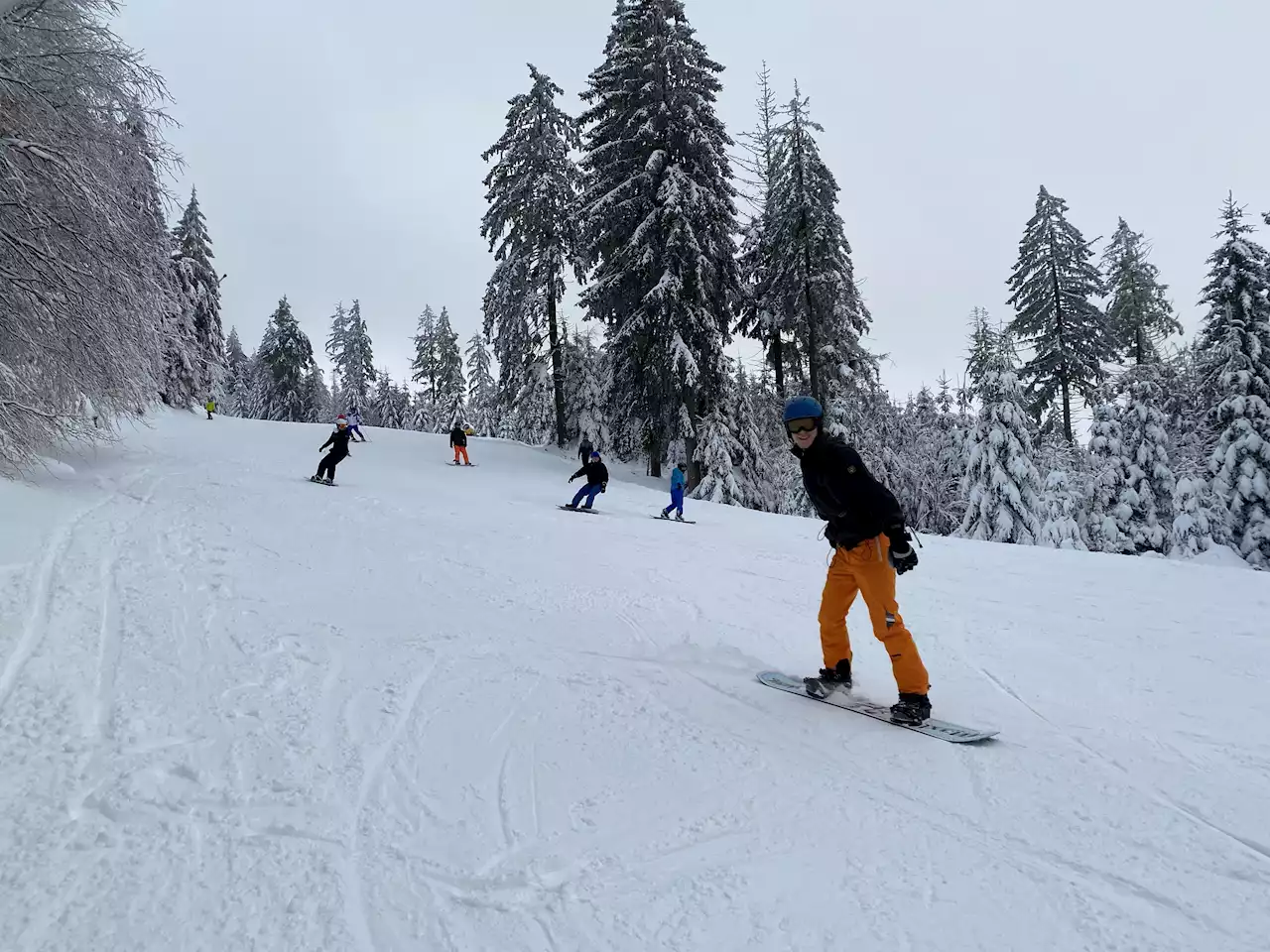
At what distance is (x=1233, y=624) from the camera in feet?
21.7

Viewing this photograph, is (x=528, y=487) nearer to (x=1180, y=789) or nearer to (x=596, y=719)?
(x=596, y=719)

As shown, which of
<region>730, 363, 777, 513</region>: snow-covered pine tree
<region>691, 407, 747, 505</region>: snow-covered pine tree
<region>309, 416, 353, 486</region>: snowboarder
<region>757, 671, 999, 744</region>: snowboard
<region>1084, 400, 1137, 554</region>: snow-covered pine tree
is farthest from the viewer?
<region>730, 363, 777, 513</region>: snow-covered pine tree

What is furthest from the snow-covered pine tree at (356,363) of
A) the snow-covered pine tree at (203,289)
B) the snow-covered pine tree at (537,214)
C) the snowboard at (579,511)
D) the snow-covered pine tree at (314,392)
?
the snowboard at (579,511)

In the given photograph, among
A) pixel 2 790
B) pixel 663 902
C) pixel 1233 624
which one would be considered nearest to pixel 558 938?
pixel 663 902

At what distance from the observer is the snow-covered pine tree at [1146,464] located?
22406 millimetres

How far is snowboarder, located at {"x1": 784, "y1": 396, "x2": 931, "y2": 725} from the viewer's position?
436cm

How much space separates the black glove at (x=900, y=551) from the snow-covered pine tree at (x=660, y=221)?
55.0 ft

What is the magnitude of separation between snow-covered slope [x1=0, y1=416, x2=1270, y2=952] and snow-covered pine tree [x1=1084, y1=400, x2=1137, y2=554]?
53.6ft

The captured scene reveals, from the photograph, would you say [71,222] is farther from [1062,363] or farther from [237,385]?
[237,385]

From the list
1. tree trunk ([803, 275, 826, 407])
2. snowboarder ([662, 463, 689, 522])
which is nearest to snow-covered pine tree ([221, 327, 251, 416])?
tree trunk ([803, 275, 826, 407])

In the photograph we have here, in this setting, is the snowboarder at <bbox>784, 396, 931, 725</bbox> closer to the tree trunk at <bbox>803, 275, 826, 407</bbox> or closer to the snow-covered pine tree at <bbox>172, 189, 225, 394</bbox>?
the tree trunk at <bbox>803, 275, 826, 407</bbox>

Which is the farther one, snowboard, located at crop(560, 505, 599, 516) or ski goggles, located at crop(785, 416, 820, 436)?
snowboard, located at crop(560, 505, 599, 516)

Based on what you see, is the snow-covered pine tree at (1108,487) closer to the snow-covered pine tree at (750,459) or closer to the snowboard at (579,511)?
the snow-covered pine tree at (750,459)

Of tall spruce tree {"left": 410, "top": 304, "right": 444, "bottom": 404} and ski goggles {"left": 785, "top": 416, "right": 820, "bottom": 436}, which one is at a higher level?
tall spruce tree {"left": 410, "top": 304, "right": 444, "bottom": 404}
